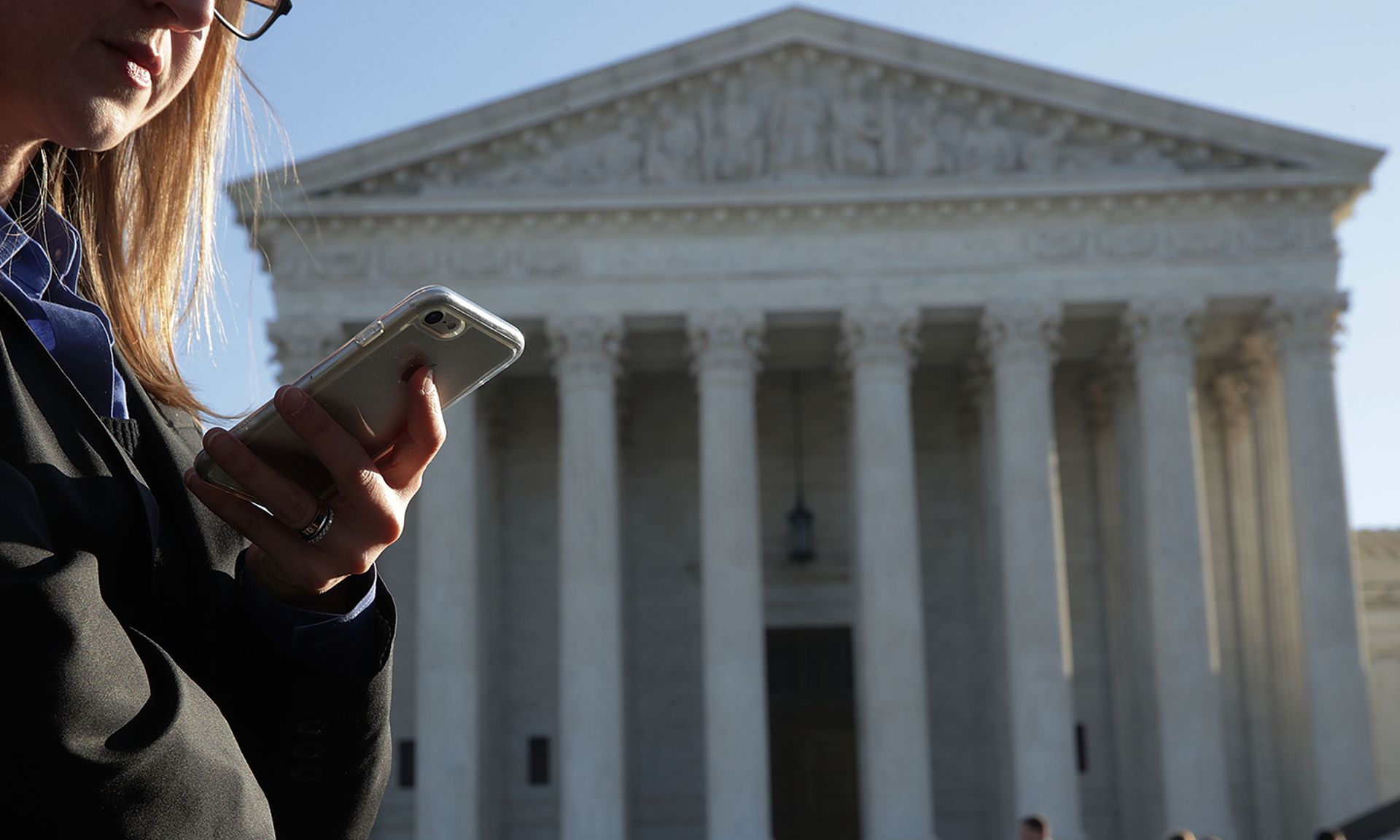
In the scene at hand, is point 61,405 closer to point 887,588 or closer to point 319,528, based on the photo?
point 319,528

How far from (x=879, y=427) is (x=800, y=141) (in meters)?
7.35

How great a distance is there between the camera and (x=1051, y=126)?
39.0 metres

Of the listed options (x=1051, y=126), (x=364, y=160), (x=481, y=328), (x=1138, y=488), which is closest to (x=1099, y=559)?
(x=1138, y=488)

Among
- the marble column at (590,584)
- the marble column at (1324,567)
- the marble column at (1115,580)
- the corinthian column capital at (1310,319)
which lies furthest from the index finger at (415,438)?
the marble column at (1115,580)

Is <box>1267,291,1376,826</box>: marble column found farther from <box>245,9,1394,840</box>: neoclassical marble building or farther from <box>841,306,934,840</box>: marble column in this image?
<box>841,306,934,840</box>: marble column

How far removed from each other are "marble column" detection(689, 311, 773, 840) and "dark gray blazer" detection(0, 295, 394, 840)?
112ft

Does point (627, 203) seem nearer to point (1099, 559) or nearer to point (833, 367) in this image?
point (833, 367)

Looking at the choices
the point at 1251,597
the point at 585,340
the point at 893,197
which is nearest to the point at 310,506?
the point at 585,340

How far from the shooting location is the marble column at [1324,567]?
35.4 meters

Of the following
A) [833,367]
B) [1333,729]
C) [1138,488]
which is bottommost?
[1333,729]

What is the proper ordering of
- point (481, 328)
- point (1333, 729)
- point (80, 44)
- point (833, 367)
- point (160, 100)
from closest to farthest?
point (80, 44)
point (160, 100)
point (481, 328)
point (1333, 729)
point (833, 367)

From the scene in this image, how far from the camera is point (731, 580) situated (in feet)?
121

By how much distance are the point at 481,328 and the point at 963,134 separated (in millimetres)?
37969

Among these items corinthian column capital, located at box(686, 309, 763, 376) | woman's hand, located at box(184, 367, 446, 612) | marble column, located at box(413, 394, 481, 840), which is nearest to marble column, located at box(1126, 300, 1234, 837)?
corinthian column capital, located at box(686, 309, 763, 376)
